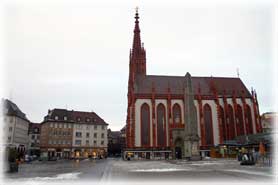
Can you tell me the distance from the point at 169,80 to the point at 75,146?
3371cm

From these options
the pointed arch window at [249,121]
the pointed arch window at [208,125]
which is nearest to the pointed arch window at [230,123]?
the pointed arch window at [249,121]

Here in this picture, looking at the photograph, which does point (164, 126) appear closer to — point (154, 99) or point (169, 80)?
point (154, 99)

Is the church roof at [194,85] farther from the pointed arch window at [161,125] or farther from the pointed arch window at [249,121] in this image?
the pointed arch window at [161,125]

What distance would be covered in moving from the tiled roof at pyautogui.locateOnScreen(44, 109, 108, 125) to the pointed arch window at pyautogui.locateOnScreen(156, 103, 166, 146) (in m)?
24.7

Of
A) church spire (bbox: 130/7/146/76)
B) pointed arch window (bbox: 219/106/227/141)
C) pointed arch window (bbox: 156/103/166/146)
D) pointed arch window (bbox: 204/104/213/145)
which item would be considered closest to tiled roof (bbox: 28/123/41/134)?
church spire (bbox: 130/7/146/76)

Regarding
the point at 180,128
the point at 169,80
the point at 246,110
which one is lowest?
the point at 180,128

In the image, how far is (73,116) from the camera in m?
75.2

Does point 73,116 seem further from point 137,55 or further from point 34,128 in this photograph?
point 137,55

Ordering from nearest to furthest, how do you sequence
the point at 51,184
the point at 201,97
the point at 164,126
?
the point at 51,184 < the point at 164,126 < the point at 201,97

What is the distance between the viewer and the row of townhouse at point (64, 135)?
222 ft

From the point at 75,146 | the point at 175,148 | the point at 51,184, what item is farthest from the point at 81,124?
the point at 51,184

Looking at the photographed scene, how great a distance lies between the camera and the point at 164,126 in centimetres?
5941

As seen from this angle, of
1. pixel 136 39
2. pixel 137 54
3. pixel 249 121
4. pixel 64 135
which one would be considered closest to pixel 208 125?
pixel 249 121

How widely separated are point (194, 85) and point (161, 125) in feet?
56.3
